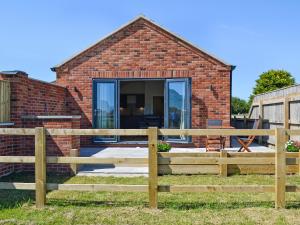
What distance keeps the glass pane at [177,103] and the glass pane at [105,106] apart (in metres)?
2.13

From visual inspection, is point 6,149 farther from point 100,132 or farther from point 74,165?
point 100,132

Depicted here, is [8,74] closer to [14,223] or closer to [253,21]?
[14,223]

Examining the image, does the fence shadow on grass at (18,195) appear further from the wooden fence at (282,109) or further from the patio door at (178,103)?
the wooden fence at (282,109)

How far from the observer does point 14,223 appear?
156 inches

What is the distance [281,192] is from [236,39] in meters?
11.1

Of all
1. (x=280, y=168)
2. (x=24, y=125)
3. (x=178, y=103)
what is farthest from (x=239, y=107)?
(x=280, y=168)

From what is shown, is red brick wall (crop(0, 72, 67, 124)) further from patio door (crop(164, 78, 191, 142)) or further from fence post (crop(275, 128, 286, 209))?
fence post (crop(275, 128, 286, 209))

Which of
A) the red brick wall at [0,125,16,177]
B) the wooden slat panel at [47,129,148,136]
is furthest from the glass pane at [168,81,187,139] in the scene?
the wooden slat panel at [47,129,148,136]

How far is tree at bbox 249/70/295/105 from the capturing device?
26422 mm

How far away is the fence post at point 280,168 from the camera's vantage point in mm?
4641

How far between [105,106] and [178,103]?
9.11ft

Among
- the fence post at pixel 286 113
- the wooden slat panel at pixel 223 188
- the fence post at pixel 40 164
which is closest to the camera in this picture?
the wooden slat panel at pixel 223 188

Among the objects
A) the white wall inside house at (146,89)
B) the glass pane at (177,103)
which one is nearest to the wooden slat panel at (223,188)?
the glass pane at (177,103)

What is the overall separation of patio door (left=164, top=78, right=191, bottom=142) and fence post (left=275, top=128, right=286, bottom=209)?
267 inches
